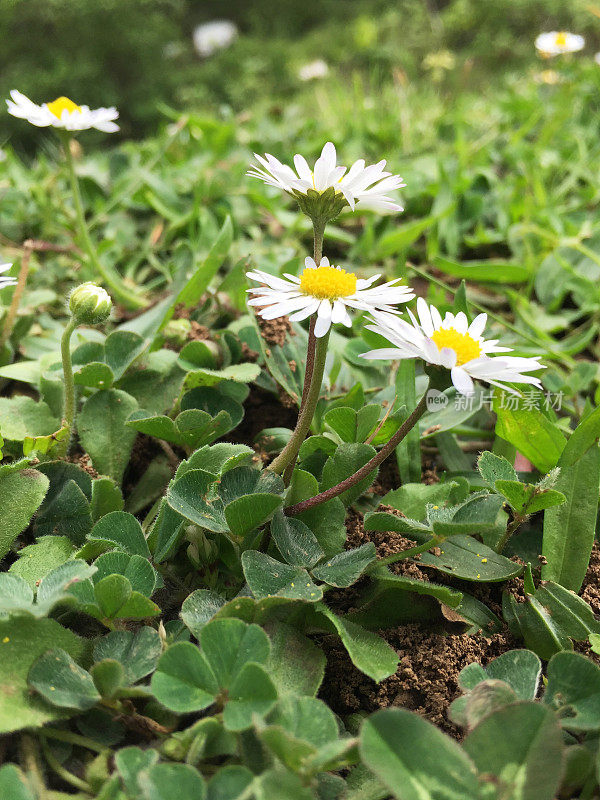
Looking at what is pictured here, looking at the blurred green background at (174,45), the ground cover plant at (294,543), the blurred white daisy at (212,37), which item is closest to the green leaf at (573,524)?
the ground cover plant at (294,543)

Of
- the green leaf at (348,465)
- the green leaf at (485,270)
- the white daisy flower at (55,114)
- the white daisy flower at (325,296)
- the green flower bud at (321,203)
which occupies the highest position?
the white daisy flower at (55,114)

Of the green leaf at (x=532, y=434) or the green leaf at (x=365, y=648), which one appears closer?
the green leaf at (x=365, y=648)

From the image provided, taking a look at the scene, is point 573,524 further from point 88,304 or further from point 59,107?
point 59,107

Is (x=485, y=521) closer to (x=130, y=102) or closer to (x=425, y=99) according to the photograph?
(x=425, y=99)

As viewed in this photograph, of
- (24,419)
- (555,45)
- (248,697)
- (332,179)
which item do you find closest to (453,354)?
(332,179)

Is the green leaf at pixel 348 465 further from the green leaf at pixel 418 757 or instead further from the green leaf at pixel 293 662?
the green leaf at pixel 418 757

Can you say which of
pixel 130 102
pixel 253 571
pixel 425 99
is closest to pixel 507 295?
pixel 253 571

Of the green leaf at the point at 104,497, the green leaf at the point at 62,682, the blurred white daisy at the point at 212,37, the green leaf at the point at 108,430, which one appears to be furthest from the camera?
the blurred white daisy at the point at 212,37

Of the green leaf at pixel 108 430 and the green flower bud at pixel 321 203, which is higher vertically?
the green flower bud at pixel 321 203
